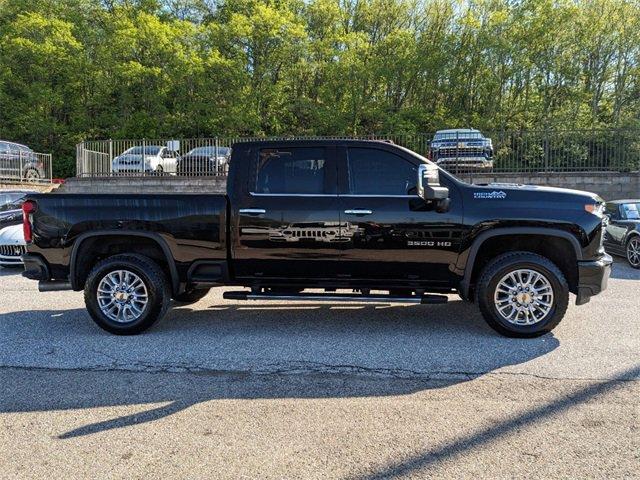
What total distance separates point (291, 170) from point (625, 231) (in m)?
8.70

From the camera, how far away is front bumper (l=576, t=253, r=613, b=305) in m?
5.41

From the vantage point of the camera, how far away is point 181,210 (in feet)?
18.8

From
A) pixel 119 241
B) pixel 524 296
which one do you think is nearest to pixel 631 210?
pixel 524 296

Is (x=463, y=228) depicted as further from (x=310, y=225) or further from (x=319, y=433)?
(x=319, y=433)

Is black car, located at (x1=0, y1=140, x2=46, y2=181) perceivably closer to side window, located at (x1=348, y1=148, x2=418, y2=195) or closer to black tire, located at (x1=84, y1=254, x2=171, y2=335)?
black tire, located at (x1=84, y1=254, x2=171, y2=335)

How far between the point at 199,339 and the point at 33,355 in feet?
5.17

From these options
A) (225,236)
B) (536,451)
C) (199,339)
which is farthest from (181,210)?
(536,451)

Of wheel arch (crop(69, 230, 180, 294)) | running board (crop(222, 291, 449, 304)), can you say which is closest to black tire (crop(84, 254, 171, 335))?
wheel arch (crop(69, 230, 180, 294))

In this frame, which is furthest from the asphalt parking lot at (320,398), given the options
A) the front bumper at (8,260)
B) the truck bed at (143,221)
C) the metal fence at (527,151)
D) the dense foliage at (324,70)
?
the dense foliage at (324,70)

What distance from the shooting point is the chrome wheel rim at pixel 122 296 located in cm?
579

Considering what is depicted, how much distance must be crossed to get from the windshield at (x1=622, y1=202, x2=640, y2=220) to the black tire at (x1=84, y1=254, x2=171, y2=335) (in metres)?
10.2

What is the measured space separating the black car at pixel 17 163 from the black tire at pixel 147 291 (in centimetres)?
1963

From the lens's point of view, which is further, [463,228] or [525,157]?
[525,157]

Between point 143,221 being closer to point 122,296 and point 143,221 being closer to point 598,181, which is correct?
point 122,296
